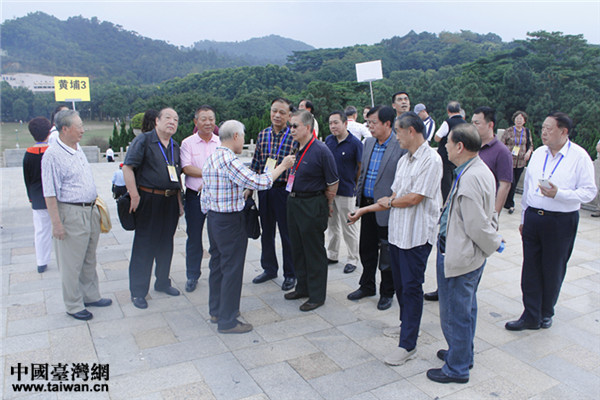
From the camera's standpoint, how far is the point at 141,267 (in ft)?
12.2

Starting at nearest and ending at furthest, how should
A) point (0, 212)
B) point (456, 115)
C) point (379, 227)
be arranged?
point (379, 227) < point (456, 115) < point (0, 212)

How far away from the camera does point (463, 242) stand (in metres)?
2.46

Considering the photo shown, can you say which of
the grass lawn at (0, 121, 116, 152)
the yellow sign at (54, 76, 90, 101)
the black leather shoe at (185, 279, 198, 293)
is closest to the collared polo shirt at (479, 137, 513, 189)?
the black leather shoe at (185, 279, 198, 293)

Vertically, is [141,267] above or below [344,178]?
below

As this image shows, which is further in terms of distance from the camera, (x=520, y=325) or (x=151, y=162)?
(x=151, y=162)

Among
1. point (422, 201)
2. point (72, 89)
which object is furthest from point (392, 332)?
point (72, 89)

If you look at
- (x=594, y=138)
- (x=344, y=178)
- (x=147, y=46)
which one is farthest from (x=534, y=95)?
(x=147, y=46)

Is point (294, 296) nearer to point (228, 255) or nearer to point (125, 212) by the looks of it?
point (228, 255)

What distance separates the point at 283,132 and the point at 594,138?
1191 centimetres

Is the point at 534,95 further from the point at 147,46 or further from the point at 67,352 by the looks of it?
the point at 147,46

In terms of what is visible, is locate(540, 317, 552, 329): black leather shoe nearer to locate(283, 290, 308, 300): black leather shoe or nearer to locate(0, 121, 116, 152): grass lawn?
locate(283, 290, 308, 300): black leather shoe

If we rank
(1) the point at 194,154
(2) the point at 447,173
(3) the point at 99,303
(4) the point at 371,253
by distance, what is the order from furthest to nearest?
(2) the point at 447,173
(1) the point at 194,154
(4) the point at 371,253
(3) the point at 99,303

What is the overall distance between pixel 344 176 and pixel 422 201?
1.67 meters

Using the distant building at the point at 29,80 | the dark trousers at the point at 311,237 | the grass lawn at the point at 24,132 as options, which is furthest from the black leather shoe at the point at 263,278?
the distant building at the point at 29,80
